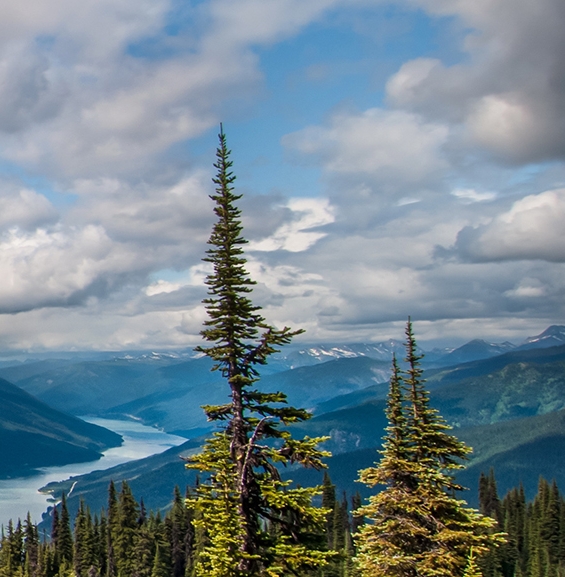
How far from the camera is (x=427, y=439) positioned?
3158 cm

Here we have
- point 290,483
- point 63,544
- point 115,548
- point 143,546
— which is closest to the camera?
point 290,483

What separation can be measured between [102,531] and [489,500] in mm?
111205

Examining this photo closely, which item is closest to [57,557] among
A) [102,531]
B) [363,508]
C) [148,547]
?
[102,531]

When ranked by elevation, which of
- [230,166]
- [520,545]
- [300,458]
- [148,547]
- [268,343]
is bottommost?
[520,545]

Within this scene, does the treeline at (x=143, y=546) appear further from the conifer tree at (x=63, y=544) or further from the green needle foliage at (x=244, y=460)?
the green needle foliage at (x=244, y=460)

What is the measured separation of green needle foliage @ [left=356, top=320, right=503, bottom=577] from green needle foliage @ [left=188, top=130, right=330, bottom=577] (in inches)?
314

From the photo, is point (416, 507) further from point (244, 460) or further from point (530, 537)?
point (530, 537)

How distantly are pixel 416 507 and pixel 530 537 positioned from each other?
5892 inches

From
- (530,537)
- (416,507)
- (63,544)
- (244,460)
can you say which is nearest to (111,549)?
(63,544)

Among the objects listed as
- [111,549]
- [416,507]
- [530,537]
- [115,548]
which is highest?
[416,507]

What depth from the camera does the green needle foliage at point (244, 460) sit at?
21.6 meters

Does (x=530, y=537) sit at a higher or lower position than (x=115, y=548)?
lower

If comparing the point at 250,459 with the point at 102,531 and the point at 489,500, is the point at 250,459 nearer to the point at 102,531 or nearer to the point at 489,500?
the point at 102,531

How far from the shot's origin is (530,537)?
159m
